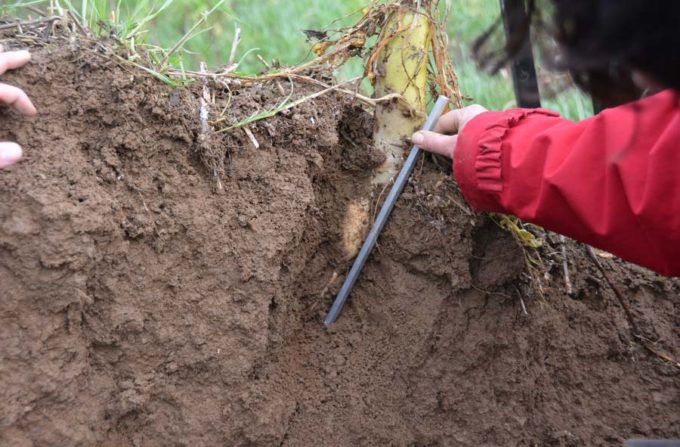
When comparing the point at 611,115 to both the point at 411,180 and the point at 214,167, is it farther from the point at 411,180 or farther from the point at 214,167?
the point at 214,167

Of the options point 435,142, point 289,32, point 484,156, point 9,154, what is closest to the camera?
point 9,154

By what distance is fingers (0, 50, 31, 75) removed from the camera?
126 cm

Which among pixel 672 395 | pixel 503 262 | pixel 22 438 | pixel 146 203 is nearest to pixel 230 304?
pixel 146 203

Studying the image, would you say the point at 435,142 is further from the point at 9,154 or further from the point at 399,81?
the point at 9,154

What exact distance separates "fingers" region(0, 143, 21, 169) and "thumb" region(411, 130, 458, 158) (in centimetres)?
88

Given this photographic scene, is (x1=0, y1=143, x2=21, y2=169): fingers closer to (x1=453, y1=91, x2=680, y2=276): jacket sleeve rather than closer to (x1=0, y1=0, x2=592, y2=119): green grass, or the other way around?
(x1=453, y1=91, x2=680, y2=276): jacket sleeve

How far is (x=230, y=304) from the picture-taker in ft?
4.72

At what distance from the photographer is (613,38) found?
2.78ft

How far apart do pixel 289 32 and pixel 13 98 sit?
2.22m

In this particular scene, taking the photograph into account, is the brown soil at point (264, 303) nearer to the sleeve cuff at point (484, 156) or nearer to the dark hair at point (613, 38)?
the sleeve cuff at point (484, 156)

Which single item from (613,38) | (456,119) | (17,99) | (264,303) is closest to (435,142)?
(456,119)

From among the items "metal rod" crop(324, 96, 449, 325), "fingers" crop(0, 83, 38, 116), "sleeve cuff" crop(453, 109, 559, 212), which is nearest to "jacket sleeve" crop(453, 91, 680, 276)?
"sleeve cuff" crop(453, 109, 559, 212)

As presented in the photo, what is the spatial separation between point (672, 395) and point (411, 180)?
0.86m

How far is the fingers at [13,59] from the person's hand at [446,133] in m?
0.88
